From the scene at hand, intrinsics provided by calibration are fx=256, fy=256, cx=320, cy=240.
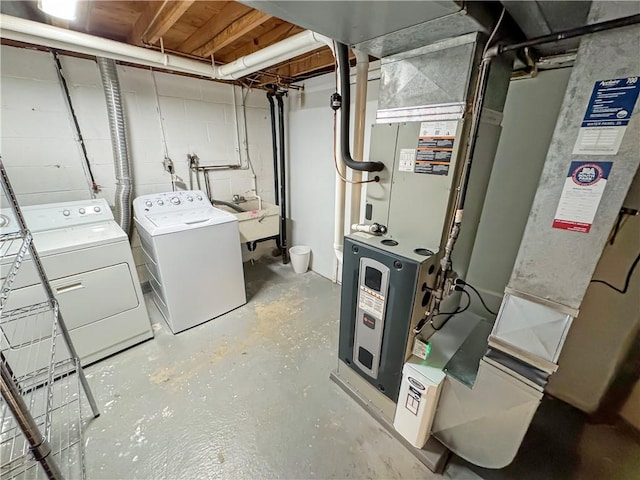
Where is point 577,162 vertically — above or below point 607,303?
above

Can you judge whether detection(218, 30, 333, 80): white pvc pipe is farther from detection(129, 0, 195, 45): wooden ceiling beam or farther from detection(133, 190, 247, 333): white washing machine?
detection(133, 190, 247, 333): white washing machine

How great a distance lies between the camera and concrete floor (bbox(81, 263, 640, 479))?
4.17 feet

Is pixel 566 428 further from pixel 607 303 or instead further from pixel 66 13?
pixel 66 13

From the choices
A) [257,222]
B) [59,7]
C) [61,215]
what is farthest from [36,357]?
[59,7]

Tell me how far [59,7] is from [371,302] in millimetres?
2230

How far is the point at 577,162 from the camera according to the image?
2.55ft

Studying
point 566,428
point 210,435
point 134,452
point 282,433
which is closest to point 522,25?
point 566,428

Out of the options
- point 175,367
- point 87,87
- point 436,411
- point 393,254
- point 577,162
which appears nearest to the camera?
point 577,162

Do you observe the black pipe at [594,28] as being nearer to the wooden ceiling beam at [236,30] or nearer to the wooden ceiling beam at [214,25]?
the wooden ceiling beam at [236,30]

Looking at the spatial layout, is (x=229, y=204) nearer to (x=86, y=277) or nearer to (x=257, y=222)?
(x=257, y=222)

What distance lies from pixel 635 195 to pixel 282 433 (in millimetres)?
1992

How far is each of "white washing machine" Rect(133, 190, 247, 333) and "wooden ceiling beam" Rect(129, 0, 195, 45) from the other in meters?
1.22

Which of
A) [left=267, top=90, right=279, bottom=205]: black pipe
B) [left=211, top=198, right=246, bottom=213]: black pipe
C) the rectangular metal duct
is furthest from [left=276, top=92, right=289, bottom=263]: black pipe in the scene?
the rectangular metal duct

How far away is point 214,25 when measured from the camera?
68.5 inches
